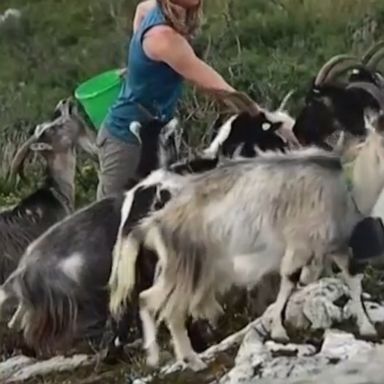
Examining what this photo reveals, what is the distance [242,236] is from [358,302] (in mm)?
393

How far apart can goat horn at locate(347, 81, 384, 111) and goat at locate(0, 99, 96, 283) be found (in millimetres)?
864

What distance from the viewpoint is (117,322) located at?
445 cm

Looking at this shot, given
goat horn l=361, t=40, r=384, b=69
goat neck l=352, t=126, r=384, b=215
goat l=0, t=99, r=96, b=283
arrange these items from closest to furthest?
1. goat neck l=352, t=126, r=384, b=215
2. goat horn l=361, t=40, r=384, b=69
3. goat l=0, t=99, r=96, b=283

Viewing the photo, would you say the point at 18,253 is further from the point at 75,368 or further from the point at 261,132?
the point at 261,132

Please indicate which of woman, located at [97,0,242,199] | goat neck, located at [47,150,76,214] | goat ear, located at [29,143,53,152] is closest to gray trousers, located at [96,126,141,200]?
woman, located at [97,0,242,199]

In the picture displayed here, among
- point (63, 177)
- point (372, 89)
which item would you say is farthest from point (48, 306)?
point (372, 89)

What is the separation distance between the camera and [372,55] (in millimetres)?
4355

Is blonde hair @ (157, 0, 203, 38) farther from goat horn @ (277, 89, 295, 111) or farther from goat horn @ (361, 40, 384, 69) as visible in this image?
goat horn @ (361, 40, 384, 69)

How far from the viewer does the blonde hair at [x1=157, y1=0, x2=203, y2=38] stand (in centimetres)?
436

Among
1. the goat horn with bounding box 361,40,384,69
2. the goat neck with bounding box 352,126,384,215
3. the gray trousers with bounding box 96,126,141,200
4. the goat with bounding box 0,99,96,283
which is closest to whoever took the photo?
the goat neck with bounding box 352,126,384,215

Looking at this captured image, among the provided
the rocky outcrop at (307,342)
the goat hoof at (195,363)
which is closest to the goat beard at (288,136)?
the rocky outcrop at (307,342)

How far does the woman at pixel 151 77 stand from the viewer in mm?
4355

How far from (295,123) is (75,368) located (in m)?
1.01

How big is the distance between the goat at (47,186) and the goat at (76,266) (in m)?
0.04
